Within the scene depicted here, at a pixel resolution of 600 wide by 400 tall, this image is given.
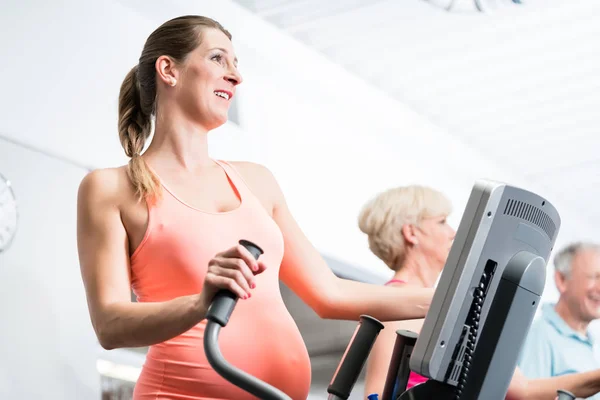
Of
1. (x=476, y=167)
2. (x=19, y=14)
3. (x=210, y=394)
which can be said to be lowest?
(x=210, y=394)

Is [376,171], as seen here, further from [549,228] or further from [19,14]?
[549,228]

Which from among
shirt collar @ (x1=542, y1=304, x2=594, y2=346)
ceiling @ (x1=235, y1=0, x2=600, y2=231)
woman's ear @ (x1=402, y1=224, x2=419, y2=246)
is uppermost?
ceiling @ (x1=235, y1=0, x2=600, y2=231)

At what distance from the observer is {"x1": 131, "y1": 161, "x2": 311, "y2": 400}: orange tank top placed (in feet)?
4.54

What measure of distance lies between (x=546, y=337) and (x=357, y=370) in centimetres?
280

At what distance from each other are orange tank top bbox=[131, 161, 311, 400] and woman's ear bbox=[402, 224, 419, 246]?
1.33 m

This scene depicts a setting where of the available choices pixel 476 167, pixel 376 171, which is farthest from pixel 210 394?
pixel 476 167

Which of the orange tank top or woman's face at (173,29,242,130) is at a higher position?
woman's face at (173,29,242,130)

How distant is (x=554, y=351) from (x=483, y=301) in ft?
9.39

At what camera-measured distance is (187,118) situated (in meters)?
1.63

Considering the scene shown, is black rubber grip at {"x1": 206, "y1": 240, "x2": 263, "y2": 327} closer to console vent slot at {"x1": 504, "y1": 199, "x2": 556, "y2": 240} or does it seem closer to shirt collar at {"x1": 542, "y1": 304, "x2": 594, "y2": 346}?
console vent slot at {"x1": 504, "y1": 199, "x2": 556, "y2": 240}

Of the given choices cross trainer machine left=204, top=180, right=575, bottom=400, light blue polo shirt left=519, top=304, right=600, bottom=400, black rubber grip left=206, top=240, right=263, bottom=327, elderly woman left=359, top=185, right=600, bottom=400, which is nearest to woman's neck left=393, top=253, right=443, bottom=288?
elderly woman left=359, top=185, right=600, bottom=400

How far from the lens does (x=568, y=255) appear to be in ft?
14.1

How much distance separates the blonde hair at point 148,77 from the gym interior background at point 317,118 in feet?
4.21

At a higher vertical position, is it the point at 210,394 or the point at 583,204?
the point at 583,204
